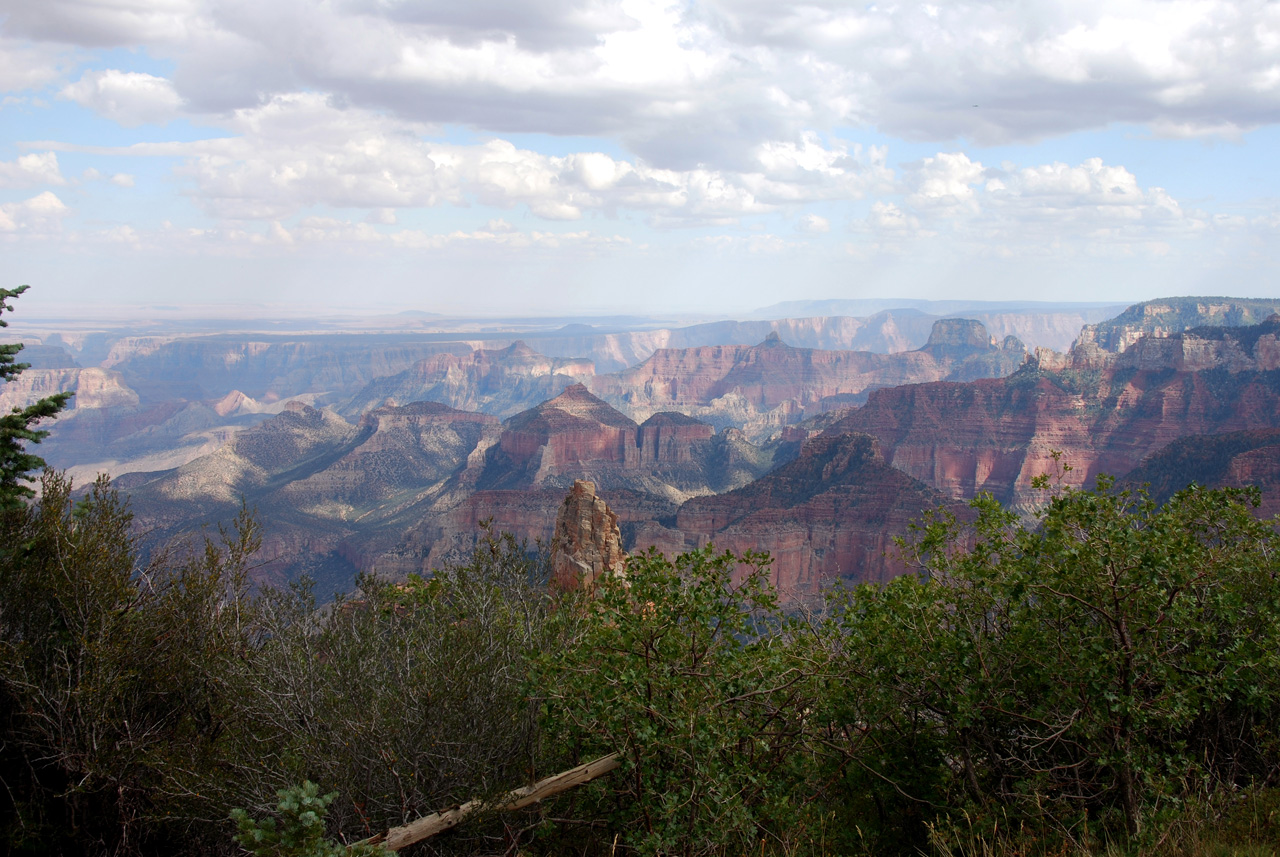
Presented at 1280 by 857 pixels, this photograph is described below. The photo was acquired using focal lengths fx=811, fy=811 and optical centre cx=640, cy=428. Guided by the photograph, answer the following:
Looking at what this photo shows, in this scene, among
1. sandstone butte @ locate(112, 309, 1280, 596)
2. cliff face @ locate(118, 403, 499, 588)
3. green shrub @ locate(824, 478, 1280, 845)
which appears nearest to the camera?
green shrub @ locate(824, 478, 1280, 845)

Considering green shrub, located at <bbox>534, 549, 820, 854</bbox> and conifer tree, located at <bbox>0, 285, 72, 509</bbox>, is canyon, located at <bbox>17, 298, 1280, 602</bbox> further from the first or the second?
green shrub, located at <bbox>534, 549, 820, 854</bbox>

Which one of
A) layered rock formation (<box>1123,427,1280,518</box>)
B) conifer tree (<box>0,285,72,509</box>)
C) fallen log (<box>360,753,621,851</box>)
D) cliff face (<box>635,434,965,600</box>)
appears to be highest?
conifer tree (<box>0,285,72,509</box>)

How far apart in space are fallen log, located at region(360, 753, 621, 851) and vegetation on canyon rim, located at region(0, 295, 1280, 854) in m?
0.33

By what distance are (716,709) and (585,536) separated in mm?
26786

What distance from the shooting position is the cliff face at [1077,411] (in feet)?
406

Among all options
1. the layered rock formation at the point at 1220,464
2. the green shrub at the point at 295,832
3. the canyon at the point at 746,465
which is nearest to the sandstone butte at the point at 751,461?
the canyon at the point at 746,465

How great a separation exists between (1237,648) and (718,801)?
20.6 ft

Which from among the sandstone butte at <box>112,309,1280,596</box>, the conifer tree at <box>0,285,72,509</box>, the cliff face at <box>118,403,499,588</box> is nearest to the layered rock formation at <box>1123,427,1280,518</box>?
the sandstone butte at <box>112,309,1280,596</box>

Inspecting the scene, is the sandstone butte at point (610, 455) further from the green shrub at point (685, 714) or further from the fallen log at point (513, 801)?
the fallen log at point (513, 801)

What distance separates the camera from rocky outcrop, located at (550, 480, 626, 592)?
117 ft

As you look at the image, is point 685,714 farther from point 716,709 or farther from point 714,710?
point 716,709

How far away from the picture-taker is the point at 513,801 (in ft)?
34.5

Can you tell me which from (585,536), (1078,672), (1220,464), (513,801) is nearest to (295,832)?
(513,801)

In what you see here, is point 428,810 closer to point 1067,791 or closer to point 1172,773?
point 1067,791
